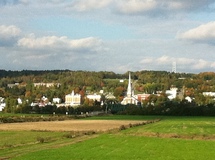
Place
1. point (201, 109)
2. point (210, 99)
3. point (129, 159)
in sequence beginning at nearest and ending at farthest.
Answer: point (129, 159) < point (201, 109) < point (210, 99)

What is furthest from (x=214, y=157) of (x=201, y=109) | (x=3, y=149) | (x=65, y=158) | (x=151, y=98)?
(x=151, y=98)

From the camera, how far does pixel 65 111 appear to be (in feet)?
511

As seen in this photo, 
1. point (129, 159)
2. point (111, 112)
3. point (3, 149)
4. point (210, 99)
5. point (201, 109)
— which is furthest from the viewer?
point (210, 99)

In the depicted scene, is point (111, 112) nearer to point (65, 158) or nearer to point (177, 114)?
point (177, 114)

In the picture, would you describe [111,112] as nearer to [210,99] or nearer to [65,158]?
[210,99]

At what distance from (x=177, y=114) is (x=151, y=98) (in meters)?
38.8

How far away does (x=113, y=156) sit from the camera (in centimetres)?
2958

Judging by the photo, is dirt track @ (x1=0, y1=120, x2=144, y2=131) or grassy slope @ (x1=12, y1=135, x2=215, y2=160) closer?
grassy slope @ (x1=12, y1=135, x2=215, y2=160)

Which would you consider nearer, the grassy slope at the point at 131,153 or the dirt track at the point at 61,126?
the grassy slope at the point at 131,153

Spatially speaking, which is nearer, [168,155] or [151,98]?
[168,155]

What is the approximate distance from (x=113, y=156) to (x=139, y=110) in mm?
126860

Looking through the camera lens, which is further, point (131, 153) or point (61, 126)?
point (61, 126)

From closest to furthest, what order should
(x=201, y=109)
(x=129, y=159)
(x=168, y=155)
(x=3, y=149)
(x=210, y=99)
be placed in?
1. (x=129, y=159)
2. (x=168, y=155)
3. (x=3, y=149)
4. (x=201, y=109)
5. (x=210, y=99)

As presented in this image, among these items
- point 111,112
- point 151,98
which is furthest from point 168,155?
point 151,98
